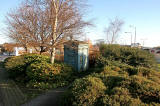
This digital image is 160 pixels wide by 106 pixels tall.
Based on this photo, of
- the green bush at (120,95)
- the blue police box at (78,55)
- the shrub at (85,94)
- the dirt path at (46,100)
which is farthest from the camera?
the blue police box at (78,55)

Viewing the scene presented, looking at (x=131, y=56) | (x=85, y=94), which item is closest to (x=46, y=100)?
(x=85, y=94)

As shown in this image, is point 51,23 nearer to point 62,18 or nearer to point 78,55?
point 62,18

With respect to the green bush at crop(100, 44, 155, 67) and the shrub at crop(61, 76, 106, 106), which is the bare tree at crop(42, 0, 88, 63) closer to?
the green bush at crop(100, 44, 155, 67)

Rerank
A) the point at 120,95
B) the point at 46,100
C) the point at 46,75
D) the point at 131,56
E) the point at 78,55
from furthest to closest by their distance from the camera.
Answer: the point at 78,55
the point at 131,56
the point at 46,75
the point at 46,100
the point at 120,95

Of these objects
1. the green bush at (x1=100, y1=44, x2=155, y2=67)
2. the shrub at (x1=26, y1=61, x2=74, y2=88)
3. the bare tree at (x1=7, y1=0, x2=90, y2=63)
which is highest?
the bare tree at (x1=7, y1=0, x2=90, y2=63)

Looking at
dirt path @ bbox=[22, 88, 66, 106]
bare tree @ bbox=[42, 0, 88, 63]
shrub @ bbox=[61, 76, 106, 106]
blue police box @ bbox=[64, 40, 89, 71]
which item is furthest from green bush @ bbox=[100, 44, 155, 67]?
shrub @ bbox=[61, 76, 106, 106]

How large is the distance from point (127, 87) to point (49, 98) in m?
2.71

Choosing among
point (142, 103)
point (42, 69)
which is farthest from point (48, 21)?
point (142, 103)

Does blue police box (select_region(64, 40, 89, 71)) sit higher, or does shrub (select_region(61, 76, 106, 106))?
blue police box (select_region(64, 40, 89, 71))

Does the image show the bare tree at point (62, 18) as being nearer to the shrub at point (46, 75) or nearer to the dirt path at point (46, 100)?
the shrub at point (46, 75)

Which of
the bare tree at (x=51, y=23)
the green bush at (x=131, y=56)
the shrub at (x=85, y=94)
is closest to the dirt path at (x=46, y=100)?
the shrub at (x=85, y=94)

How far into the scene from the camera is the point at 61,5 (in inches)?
238

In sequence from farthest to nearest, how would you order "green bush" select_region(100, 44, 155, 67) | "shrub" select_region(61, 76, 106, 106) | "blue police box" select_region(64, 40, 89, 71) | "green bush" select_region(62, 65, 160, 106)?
"blue police box" select_region(64, 40, 89, 71), "green bush" select_region(100, 44, 155, 67), "shrub" select_region(61, 76, 106, 106), "green bush" select_region(62, 65, 160, 106)

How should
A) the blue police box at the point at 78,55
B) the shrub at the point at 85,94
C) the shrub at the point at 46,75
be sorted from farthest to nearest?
the blue police box at the point at 78,55
the shrub at the point at 46,75
the shrub at the point at 85,94
